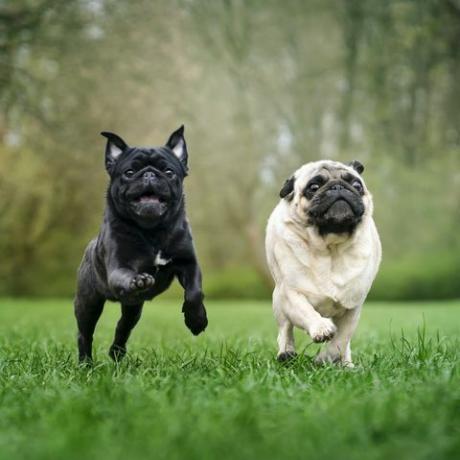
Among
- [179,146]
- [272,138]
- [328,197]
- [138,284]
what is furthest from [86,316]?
[272,138]

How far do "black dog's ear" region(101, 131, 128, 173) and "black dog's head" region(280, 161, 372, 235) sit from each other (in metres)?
1.12

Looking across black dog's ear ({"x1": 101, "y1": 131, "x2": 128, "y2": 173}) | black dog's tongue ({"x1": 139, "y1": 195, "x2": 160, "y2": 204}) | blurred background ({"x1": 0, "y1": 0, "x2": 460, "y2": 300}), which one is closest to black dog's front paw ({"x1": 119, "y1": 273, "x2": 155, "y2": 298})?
black dog's tongue ({"x1": 139, "y1": 195, "x2": 160, "y2": 204})

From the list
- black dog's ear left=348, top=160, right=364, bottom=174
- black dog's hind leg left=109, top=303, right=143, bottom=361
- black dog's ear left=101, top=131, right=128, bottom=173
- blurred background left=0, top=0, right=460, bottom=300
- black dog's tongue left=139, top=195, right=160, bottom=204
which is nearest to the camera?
black dog's tongue left=139, top=195, right=160, bottom=204

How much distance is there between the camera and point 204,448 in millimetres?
2625

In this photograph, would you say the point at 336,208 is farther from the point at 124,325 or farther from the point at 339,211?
the point at 124,325

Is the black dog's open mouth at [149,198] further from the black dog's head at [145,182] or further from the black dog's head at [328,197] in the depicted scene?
the black dog's head at [328,197]

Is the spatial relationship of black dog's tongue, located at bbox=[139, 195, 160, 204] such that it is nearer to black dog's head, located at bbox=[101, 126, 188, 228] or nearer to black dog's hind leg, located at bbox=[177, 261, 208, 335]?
black dog's head, located at bbox=[101, 126, 188, 228]

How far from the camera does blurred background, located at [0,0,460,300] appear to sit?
20.8m

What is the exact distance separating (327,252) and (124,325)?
1642mm

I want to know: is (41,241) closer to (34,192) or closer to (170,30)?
(34,192)

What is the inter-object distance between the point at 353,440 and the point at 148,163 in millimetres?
2526

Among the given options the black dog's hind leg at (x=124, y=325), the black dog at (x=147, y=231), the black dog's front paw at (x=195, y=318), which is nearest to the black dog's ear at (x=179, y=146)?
the black dog at (x=147, y=231)

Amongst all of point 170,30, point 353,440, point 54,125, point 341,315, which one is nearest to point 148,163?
point 341,315

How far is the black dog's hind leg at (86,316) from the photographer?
5.28 m
